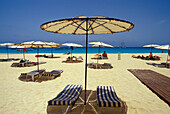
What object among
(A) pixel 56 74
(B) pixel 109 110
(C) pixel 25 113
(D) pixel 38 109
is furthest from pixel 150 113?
(A) pixel 56 74

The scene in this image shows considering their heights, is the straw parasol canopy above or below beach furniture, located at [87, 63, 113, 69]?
above

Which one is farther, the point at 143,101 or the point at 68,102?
the point at 143,101

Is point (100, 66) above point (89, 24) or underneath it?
underneath

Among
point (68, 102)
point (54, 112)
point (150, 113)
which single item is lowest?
point (150, 113)

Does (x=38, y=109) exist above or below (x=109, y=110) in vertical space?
below

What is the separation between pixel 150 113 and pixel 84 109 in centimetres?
204

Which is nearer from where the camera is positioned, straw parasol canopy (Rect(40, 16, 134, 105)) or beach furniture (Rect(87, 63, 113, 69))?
straw parasol canopy (Rect(40, 16, 134, 105))

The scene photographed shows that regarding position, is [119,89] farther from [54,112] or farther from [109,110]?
[54,112]

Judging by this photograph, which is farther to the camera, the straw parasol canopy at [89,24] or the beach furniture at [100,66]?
the beach furniture at [100,66]

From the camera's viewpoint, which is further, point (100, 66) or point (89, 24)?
point (100, 66)

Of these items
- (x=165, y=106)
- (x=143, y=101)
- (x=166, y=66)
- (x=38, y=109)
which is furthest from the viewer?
(x=166, y=66)

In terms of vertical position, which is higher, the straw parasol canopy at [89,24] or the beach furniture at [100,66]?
the straw parasol canopy at [89,24]

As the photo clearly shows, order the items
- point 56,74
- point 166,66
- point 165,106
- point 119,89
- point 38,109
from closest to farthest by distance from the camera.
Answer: point 38,109, point 165,106, point 119,89, point 56,74, point 166,66

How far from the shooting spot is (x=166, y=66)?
1023 cm
